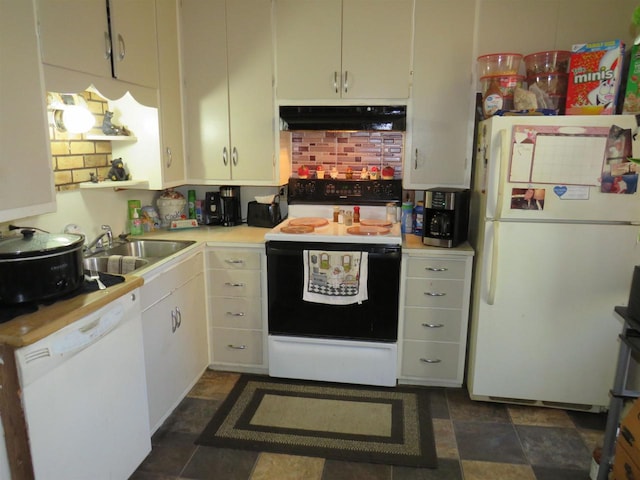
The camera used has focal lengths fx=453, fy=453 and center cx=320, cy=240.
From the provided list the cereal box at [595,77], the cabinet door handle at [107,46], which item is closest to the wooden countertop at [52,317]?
the cabinet door handle at [107,46]

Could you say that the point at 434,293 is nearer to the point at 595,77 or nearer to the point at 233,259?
the point at 233,259

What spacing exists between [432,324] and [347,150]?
4.35 feet

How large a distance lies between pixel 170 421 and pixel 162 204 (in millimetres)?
1436

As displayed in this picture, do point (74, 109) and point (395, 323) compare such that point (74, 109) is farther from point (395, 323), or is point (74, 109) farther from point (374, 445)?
point (374, 445)

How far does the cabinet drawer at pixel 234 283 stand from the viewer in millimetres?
2809

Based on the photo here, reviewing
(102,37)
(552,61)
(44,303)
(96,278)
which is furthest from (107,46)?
(552,61)

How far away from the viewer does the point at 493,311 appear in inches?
96.8

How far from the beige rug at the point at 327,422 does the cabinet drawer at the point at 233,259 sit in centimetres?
72

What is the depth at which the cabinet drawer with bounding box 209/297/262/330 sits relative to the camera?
284 centimetres

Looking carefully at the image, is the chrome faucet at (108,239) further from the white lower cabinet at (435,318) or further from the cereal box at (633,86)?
the cereal box at (633,86)

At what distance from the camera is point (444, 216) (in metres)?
2.61

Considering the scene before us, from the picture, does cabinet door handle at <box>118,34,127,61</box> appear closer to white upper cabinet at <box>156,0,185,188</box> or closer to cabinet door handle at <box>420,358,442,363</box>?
white upper cabinet at <box>156,0,185,188</box>

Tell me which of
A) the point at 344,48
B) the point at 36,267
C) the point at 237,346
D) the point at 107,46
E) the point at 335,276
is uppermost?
the point at 344,48

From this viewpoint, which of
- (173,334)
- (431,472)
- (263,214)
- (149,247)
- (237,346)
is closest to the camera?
(431,472)
